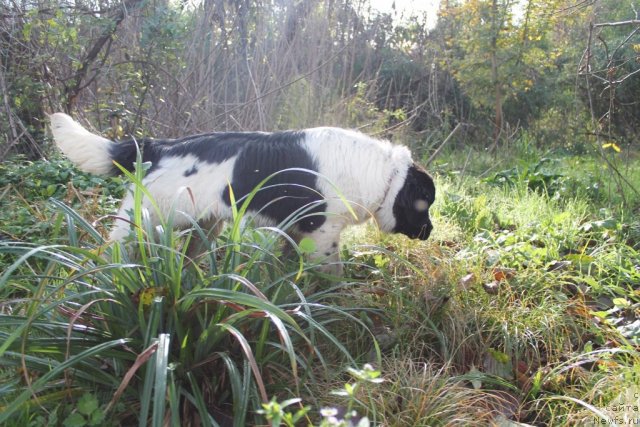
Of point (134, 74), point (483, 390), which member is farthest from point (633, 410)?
point (134, 74)

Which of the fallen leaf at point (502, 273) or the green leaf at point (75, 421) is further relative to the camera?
the fallen leaf at point (502, 273)

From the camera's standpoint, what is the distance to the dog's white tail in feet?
11.4

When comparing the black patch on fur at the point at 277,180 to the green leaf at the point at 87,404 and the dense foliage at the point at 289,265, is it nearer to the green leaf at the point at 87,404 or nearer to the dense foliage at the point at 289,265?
the dense foliage at the point at 289,265

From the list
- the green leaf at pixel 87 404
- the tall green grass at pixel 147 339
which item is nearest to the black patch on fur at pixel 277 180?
the tall green grass at pixel 147 339

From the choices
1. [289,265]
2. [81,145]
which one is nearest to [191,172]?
[81,145]

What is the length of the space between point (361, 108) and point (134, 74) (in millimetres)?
2663

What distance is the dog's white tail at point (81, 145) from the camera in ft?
11.4

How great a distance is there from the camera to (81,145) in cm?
350

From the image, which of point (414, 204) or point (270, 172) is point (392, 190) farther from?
point (270, 172)

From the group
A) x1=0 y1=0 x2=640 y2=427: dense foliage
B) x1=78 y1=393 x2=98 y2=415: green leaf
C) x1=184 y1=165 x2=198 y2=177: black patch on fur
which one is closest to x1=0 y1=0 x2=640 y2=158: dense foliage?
x1=0 y1=0 x2=640 y2=427: dense foliage

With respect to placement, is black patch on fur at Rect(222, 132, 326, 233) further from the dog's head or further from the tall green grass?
the tall green grass

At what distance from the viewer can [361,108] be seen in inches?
281

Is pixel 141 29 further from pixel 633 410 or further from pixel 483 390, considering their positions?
pixel 633 410

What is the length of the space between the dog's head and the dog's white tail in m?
1.77
